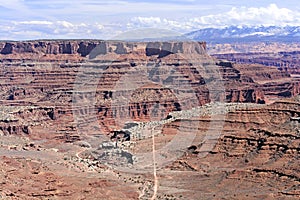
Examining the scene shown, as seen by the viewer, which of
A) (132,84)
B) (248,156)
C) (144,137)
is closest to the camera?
(248,156)

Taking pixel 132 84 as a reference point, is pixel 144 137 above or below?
below

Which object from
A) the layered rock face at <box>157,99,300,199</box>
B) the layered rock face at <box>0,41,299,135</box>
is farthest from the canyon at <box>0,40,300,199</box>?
the layered rock face at <box>0,41,299,135</box>

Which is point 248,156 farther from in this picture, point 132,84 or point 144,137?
point 132,84

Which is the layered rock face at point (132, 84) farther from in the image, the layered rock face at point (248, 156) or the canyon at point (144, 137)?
the layered rock face at point (248, 156)

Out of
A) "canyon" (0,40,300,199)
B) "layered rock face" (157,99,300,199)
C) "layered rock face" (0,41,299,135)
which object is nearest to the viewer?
"layered rock face" (157,99,300,199)

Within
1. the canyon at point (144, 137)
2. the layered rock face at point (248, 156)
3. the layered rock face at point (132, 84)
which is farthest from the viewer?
the layered rock face at point (132, 84)

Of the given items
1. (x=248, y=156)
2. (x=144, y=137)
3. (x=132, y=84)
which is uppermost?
(x=132, y=84)

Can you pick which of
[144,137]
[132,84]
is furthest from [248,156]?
[132,84]

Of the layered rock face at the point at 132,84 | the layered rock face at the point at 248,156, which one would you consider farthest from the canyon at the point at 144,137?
the layered rock face at the point at 132,84

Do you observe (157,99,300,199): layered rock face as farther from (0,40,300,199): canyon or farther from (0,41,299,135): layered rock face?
(0,41,299,135): layered rock face
